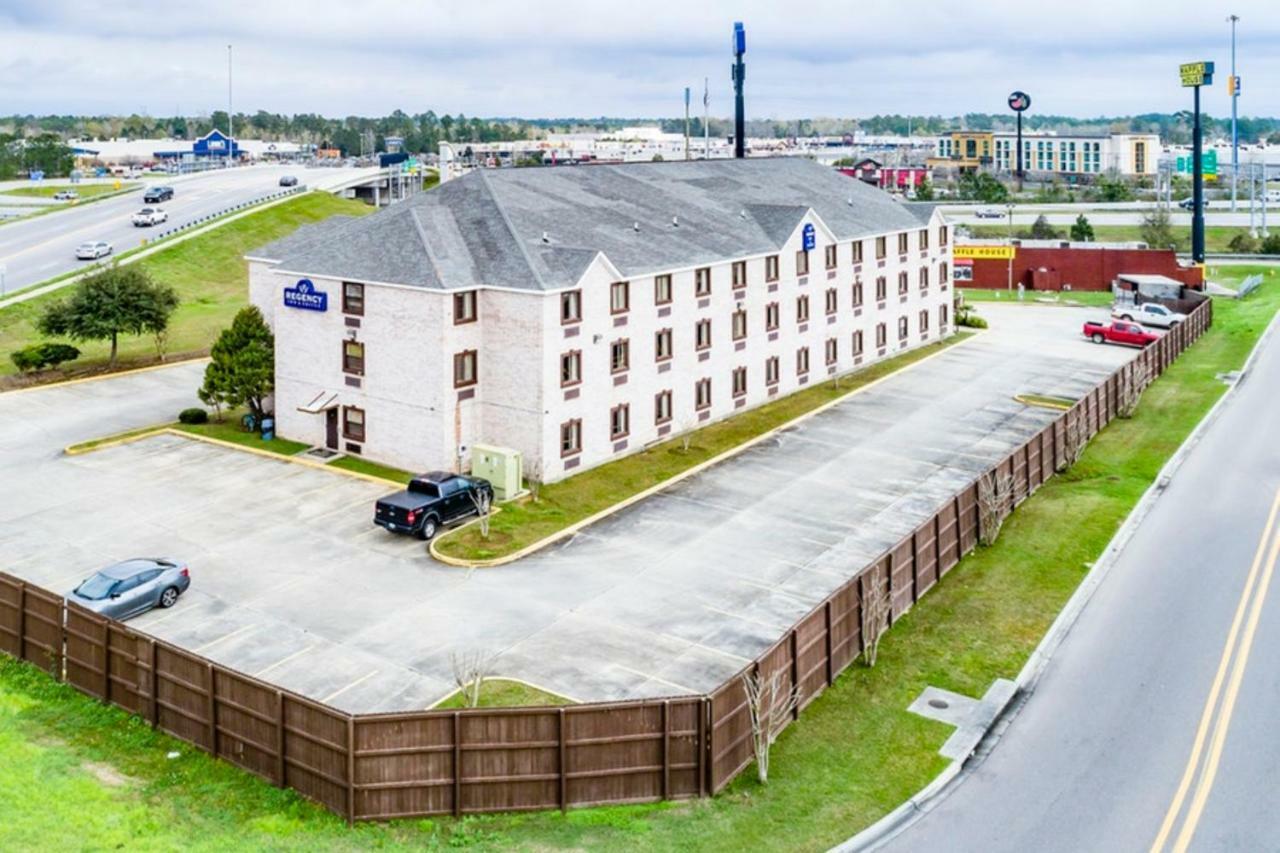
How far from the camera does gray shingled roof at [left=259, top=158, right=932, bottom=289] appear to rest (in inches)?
1699

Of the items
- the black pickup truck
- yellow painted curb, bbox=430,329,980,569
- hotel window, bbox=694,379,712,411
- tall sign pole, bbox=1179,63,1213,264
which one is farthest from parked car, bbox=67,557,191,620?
tall sign pole, bbox=1179,63,1213,264

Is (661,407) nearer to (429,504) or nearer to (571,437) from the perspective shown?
(571,437)

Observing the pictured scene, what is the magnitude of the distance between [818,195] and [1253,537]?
39669mm

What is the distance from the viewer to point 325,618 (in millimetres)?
29312

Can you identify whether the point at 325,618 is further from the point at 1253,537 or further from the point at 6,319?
the point at 6,319

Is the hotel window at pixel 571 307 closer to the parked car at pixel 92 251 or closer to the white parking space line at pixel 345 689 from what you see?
the white parking space line at pixel 345 689

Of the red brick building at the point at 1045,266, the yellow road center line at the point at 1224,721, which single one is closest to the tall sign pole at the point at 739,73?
the red brick building at the point at 1045,266

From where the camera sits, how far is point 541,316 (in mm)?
41094

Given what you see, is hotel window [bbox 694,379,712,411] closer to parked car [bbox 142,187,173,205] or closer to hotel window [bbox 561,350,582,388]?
hotel window [bbox 561,350,582,388]

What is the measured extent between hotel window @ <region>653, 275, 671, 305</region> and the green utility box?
10.4m

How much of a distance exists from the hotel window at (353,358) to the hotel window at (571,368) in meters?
8.09

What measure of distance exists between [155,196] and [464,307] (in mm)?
86133

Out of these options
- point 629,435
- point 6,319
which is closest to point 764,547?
point 629,435

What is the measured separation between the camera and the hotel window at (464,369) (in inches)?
1647
